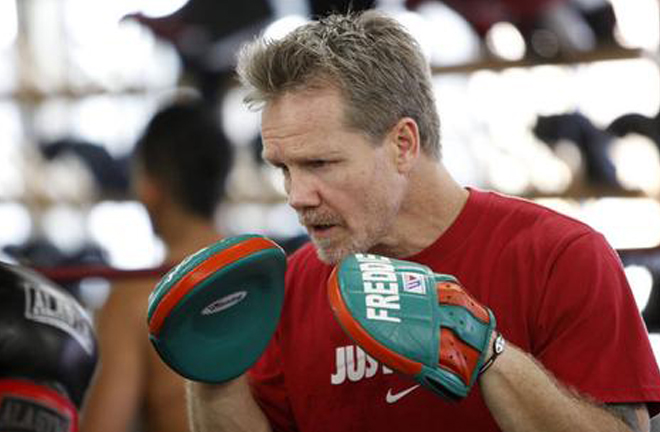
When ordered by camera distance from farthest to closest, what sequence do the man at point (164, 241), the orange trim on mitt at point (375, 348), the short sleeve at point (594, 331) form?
the man at point (164, 241) → the short sleeve at point (594, 331) → the orange trim on mitt at point (375, 348)

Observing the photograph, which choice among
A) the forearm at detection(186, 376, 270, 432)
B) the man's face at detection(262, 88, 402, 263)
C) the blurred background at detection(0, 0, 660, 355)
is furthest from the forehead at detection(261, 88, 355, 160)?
the blurred background at detection(0, 0, 660, 355)

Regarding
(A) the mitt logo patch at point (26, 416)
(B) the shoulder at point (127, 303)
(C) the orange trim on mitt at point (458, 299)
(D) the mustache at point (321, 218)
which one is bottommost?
(B) the shoulder at point (127, 303)

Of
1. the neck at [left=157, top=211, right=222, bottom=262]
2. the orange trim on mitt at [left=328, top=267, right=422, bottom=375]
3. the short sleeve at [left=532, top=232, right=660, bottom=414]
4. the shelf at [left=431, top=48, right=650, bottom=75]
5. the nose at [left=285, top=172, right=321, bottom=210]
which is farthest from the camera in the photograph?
the shelf at [left=431, top=48, right=650, bottom=75]

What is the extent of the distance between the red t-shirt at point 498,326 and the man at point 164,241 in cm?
67

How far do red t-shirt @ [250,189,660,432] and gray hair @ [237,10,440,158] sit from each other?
186 millimetres

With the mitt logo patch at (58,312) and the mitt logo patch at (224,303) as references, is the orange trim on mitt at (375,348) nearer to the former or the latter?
the mitt logo patch at (224,303)

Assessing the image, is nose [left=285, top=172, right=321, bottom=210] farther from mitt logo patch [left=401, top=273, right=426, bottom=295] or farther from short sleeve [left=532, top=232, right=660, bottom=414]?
short sleeve [left=532, top=232, right=660, bottom=414]

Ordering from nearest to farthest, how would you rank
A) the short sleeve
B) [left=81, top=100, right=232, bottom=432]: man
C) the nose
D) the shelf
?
the short sleeve, the nose, [left=81, top=100, right=232, bottom=432]: man, the shelf

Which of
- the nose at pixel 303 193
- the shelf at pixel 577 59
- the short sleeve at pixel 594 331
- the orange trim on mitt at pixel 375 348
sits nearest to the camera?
the orange trim on mitt at pixel 375 348

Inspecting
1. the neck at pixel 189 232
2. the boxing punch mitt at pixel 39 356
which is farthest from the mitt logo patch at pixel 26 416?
the neck at pixel 189 232

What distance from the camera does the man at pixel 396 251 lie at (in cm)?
152

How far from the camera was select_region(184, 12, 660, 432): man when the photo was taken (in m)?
1.52

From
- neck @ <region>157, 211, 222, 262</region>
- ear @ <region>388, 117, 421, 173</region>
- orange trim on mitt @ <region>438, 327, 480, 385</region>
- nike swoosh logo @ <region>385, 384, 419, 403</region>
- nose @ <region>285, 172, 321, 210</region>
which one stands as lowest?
nike swoosh logo @ <region>385, 384, 419, 403</region>

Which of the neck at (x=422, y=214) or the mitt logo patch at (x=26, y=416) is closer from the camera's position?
the mitt logo patch at (x=26, y=416)
